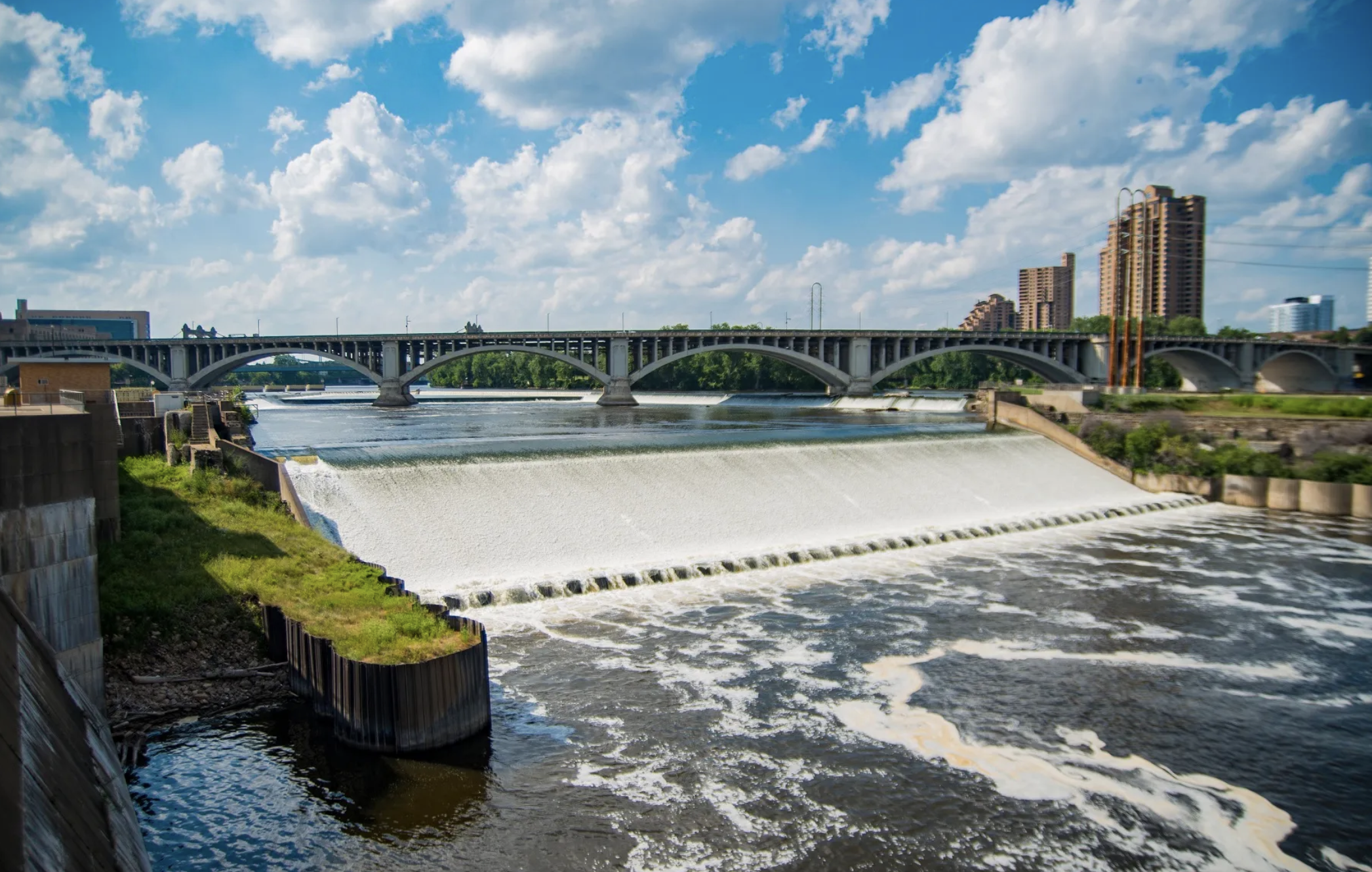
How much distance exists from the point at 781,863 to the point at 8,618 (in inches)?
317

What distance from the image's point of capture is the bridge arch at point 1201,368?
277ft

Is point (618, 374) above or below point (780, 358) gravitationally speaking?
below

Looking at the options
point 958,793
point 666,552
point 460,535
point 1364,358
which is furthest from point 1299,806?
point 1364,358

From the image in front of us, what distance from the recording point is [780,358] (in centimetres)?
8050

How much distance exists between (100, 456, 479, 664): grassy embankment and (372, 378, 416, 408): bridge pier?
201 feet

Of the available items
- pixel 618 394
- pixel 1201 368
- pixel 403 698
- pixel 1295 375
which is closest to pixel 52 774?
pixel 403 698

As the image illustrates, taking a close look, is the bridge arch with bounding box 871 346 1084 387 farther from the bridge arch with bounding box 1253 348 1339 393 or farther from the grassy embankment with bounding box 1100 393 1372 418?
the grassy embankment with bounding box 1100 393 1372 418

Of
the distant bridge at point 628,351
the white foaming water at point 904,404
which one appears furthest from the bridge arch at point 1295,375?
the white foaming water at point 904,404

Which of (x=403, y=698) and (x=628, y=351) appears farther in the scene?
(x=628, y=351)

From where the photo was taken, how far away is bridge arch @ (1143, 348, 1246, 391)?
84500mm

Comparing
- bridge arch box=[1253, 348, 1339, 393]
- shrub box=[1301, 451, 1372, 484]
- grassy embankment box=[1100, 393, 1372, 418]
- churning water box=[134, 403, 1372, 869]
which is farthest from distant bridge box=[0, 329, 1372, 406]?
churning water box=[134, 403, 1372, 869]

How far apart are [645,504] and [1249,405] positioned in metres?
35.5

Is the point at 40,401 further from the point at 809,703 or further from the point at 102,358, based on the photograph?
the point at 102,358

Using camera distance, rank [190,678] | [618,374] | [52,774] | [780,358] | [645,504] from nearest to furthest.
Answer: [52,774]
[190,678]
[645,504]
[618,374]
[780,358]
